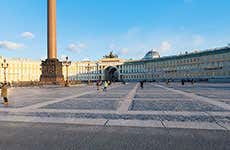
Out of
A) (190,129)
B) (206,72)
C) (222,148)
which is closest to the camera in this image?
(222,148)

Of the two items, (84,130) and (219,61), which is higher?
(219,61)

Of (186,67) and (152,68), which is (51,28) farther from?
(152,68)

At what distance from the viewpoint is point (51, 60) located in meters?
37.6

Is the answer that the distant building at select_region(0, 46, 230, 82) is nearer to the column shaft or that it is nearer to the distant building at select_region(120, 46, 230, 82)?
the distant building at select_region(120, 46, 230, 82)

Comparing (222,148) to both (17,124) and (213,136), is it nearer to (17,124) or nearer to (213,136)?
(213,136)

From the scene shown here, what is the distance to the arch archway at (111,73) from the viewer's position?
439 ft

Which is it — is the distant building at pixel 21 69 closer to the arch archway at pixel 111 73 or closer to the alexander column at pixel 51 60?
the arch archway at pixel 111 73

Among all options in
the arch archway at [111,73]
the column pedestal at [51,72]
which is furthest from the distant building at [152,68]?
the column pedestal at [51,72]

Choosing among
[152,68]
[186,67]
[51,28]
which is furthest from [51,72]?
[152,68]

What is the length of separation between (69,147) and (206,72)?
91.6 meters

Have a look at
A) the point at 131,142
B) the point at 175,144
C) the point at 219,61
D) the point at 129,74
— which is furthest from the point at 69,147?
the point at 129,74

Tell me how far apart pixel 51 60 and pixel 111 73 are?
10393 centimetres

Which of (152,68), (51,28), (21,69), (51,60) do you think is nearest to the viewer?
(51,60)

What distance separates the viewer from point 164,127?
665cm
